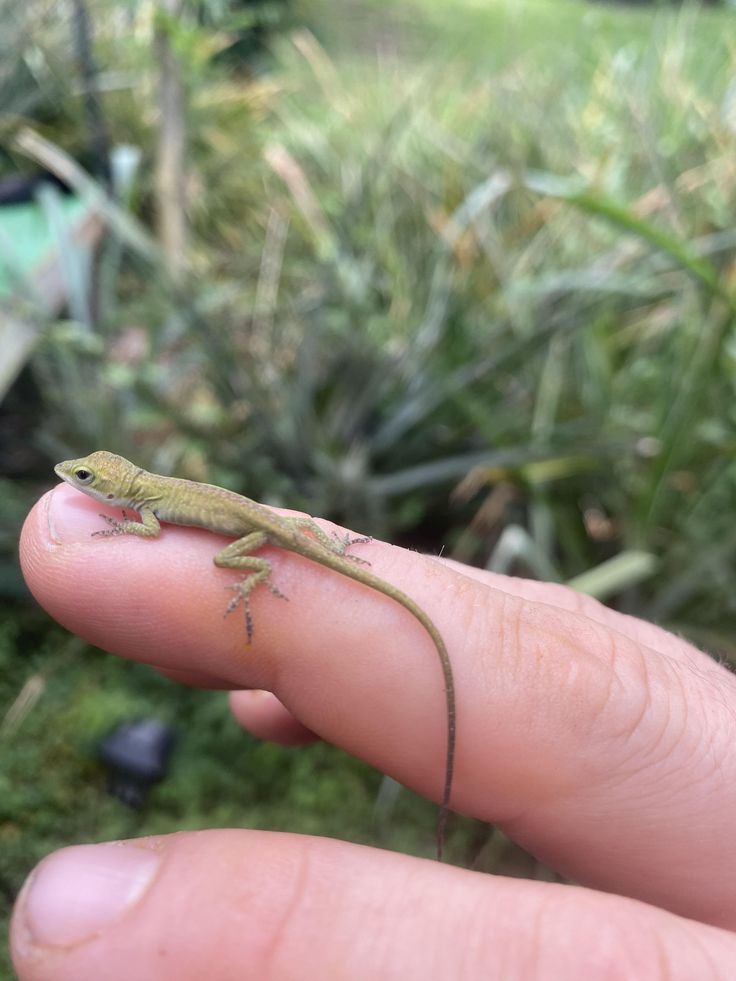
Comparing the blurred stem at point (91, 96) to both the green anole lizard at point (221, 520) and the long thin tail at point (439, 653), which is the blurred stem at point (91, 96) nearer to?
the green anole lizard at point (221, 520)

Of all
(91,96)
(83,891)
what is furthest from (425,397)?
(91,96)

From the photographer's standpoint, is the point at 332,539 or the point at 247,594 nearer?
the point at 247,594

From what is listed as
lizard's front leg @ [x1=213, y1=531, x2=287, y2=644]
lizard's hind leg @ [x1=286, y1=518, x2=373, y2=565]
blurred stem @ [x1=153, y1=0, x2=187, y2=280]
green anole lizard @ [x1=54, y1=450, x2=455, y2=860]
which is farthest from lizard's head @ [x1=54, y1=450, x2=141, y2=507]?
blurred stem @ [x1=153, y1=0, x2=187, y2=280]

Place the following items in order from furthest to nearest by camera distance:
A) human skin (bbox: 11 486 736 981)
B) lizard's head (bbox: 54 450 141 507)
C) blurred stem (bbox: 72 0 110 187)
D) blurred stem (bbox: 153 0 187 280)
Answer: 1. blurred stem (bbox: 72 0 110 187)
2. blurred stem (bbox: 153 0 187 280)
3. lizard's head (bbox: 54 450 141 507)
4. human skin (bbox: 11 486 736 981)

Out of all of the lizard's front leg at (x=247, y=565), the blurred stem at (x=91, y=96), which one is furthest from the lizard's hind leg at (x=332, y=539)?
the blurred stem at (x=91, y=96)

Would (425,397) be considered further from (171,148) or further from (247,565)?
(171,148)

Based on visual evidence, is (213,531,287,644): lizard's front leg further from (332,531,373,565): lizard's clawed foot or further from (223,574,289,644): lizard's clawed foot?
(332,531,373,565): lizard's clawed foot

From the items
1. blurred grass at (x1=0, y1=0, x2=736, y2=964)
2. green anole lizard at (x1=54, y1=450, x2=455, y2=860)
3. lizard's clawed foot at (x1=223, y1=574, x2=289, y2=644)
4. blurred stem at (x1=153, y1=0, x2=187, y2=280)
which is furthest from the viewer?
blurred stem at (x1=153, y1=0, x2=187, y2=280)
